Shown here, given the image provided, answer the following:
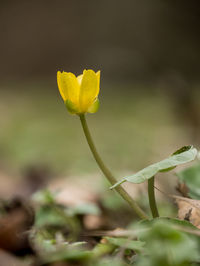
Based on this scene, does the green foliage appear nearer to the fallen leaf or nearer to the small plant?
the small plant

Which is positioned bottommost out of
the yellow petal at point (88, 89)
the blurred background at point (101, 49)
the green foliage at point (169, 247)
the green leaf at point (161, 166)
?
the green foliage at point (169, 247)

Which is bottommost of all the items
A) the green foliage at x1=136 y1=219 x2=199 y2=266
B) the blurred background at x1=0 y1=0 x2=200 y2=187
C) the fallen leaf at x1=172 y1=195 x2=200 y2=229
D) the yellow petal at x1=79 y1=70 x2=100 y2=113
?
the fallen leaf at x1=172 y1=195 x2=200 y2=229

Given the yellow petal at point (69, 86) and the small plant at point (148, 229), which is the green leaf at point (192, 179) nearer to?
the small plant at point (148, 229)

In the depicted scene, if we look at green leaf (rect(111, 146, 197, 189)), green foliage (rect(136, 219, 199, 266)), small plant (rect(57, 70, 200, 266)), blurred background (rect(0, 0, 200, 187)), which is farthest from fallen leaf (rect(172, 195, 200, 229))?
blurred background (rect(0, 0, 200, 187))

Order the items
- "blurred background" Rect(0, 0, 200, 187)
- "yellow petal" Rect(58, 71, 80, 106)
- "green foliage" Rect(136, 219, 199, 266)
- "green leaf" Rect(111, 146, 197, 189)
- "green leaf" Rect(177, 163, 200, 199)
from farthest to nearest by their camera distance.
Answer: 1. "blurred background" Rect(0, 0, 200, 187)
2. "green leaf" Rect(177, 163, 200, 199)
3. "yellow petal" Rect(58, 71, 80, 106)
4. "green leaf" Rect(111, 146, 197, 189)
5. "green foliage" Rect(136, 219, 199, 266)

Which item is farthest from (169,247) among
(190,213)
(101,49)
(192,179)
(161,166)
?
(101,49)

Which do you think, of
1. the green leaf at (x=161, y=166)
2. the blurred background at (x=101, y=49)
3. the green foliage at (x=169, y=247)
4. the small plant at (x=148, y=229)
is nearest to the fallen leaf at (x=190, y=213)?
the small plant at (x=148, y=229)

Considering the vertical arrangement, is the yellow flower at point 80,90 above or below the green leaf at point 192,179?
above

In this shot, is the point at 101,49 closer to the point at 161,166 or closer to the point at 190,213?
the point at 190,213
